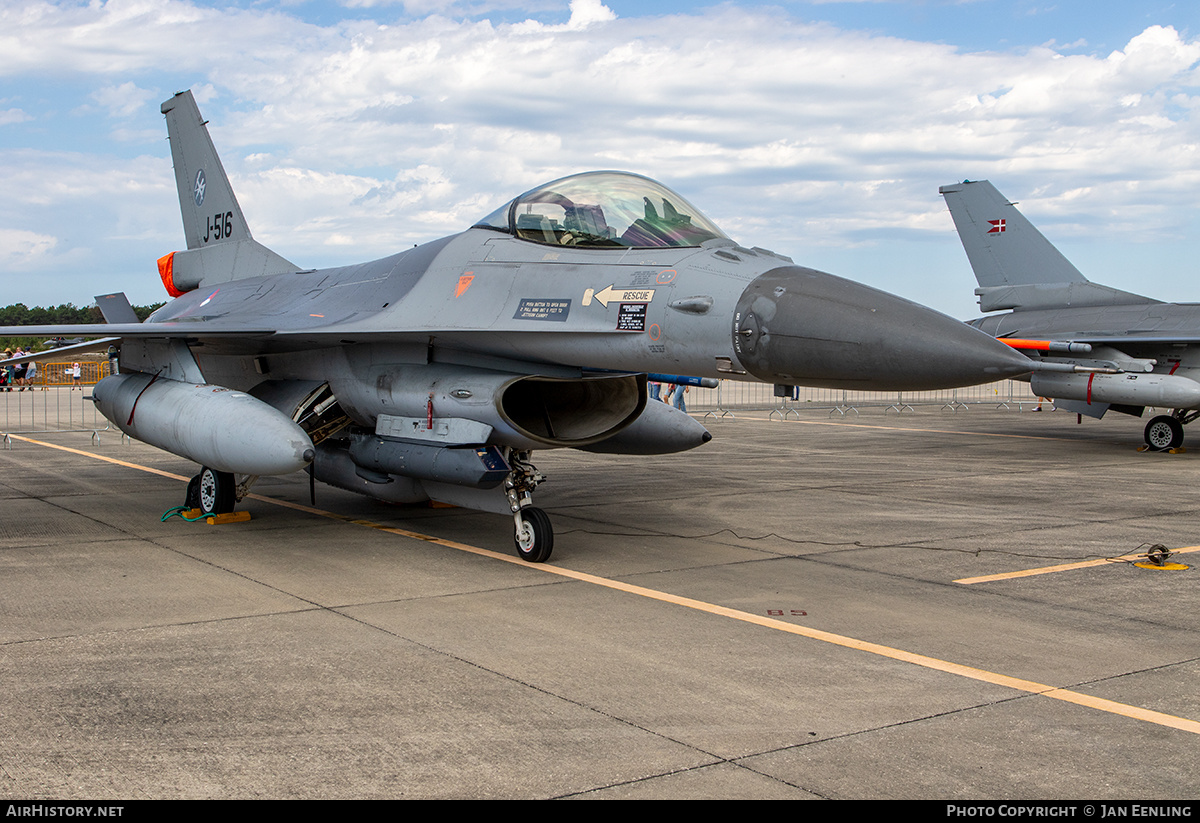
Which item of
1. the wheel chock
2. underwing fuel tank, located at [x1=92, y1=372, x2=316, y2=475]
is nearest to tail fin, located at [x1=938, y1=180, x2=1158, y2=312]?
the wheel chock

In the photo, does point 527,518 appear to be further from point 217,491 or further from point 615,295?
point 217,491

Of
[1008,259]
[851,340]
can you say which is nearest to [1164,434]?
[1008,259]

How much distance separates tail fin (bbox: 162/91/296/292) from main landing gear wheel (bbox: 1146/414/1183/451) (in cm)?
1342

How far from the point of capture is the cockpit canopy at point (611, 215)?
6.84 m

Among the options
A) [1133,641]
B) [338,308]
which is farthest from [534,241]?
[1133,641]

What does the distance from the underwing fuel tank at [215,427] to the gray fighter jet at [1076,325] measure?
10.7 metres

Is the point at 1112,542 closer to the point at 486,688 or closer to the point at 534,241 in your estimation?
the point at 534,241

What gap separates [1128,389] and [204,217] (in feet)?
44.3

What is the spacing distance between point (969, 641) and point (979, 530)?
3901mm

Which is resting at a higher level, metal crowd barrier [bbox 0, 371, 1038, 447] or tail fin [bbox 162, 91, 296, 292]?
tail fin [bbox 162, 91, 296, 292]

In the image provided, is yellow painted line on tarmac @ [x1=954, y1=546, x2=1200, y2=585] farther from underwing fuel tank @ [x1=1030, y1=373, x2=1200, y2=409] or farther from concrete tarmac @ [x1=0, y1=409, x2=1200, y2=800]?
underwing fuel tank @ [x1=1030, y1=373, x2=1200, y2=409]

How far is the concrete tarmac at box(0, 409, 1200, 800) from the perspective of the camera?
343 cm

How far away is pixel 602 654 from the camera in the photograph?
489 centimetres

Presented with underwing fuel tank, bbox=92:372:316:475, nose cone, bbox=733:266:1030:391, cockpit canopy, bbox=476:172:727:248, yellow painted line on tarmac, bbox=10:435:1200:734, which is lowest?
yellow painted line on tarmac, bbox=10:435:1200:734
